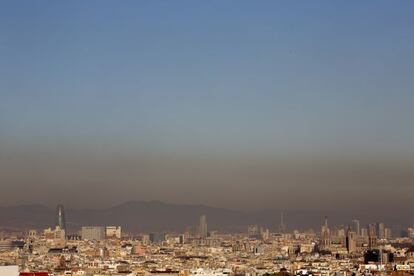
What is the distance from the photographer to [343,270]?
54.3 meters

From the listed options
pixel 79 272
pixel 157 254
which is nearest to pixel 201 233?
pixel 157 254

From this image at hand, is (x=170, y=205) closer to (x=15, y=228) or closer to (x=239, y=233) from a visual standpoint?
(x=239, y=233)

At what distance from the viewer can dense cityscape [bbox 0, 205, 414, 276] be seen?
55.0 metres

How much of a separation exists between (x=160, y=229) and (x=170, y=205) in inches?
404

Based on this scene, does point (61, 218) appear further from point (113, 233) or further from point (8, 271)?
point (8, 271)

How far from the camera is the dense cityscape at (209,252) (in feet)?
180

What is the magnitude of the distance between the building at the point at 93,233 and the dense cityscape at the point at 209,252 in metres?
0.10

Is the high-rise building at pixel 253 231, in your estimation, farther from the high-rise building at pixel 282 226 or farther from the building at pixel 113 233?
the building at pixel 113 233

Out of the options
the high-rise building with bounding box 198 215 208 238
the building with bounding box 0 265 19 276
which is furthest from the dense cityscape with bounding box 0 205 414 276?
the building with bounding box 0 265 19 276

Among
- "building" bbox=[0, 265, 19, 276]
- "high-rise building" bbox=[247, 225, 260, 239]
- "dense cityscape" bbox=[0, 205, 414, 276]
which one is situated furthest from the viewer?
"high-rise building" bbox=[247, 225, 260, 239]

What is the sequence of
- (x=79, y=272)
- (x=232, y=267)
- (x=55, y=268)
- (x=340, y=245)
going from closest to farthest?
(x=79, y=272) < (x=55, y=268) < (x=232, y=267) < (x=340, y=245)

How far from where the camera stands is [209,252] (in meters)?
80.2

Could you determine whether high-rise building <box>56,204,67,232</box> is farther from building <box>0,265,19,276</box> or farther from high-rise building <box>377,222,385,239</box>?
building <box>0,265,19,276</box>

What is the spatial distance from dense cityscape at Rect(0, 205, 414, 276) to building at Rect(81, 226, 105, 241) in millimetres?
99
